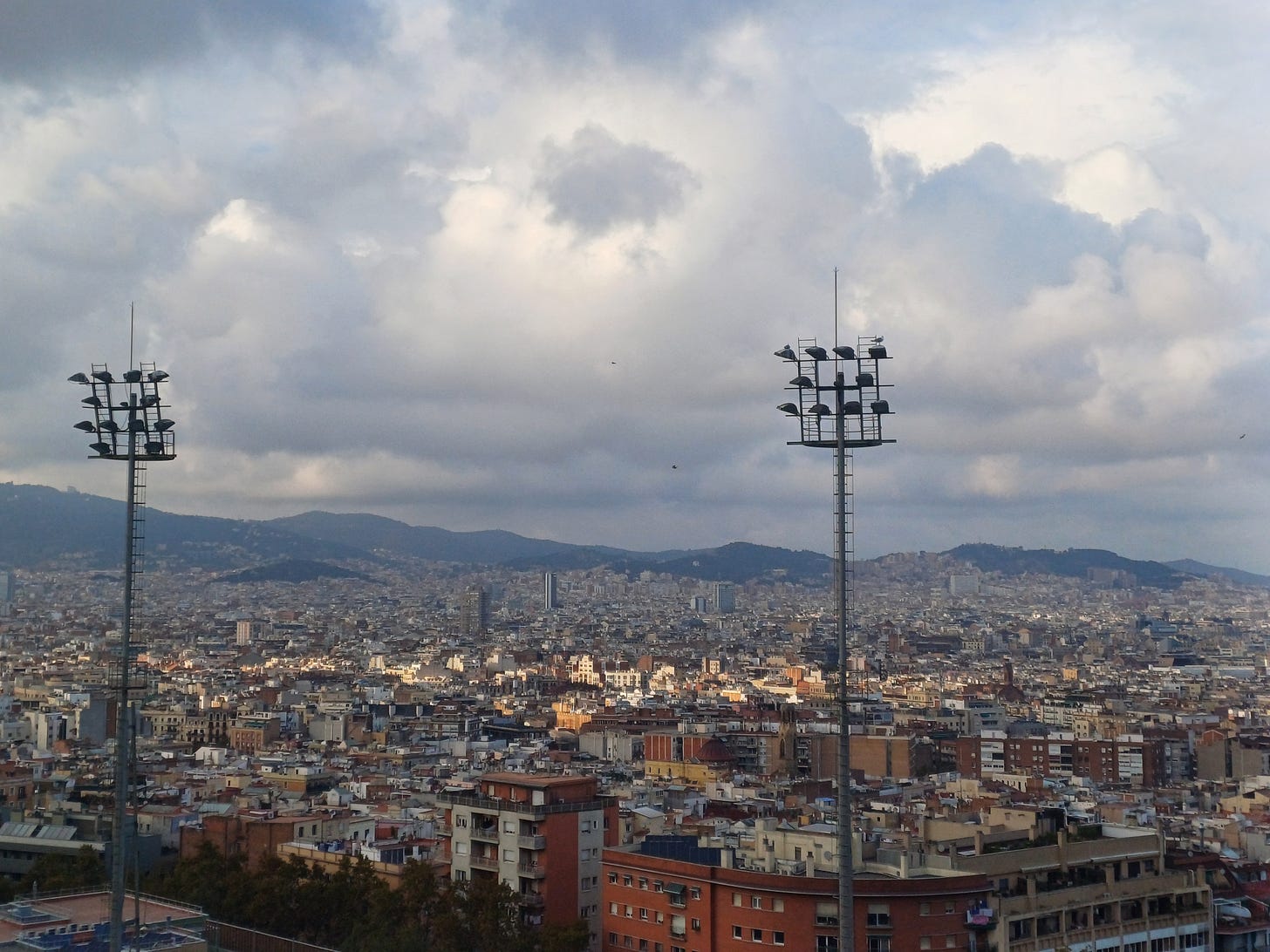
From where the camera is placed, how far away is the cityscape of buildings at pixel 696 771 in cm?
2130

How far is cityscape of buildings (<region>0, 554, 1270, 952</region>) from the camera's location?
2130cm

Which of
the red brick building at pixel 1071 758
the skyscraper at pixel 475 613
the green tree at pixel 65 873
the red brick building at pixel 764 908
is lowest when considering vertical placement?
the red brick building at pixel 1071 758

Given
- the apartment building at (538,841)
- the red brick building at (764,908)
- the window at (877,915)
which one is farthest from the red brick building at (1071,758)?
the window at (877,915)

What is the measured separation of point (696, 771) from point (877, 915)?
108 ft

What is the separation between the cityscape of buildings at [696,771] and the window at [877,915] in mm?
56

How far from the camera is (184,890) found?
82.5 ft

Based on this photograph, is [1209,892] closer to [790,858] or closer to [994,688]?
[790,858]

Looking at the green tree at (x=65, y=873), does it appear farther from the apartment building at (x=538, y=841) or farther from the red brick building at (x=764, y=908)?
the red brick building at (x=764, y=908)

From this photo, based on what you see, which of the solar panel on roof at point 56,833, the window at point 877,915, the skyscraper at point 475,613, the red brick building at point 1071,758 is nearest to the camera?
the window at point 877,915

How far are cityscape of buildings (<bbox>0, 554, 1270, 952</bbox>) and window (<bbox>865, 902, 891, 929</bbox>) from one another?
0.06 m

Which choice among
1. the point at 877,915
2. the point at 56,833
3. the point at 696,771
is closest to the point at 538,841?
the point at 877,915

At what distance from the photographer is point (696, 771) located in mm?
52250

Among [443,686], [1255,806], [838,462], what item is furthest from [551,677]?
[838,462]

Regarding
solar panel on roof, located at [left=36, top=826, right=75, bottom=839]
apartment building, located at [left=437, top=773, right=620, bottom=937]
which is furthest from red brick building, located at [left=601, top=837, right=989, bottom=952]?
solar panel on roof, located at [left=36, top=826, right=75, bottom=839]
